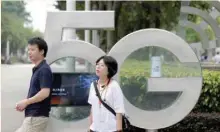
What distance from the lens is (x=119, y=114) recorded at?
13.4 ft

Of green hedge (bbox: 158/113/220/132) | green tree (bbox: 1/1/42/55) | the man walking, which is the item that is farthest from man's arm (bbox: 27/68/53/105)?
green tree (bbox: 1/1/42/55)

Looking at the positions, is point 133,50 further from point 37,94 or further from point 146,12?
point 146,12

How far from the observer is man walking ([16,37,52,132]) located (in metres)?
4.44

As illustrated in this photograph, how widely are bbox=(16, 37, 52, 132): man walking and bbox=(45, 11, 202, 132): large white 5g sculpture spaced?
1363 mm

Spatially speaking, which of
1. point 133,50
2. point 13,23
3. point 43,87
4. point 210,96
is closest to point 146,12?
point 210,96

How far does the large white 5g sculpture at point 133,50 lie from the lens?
6.02 m

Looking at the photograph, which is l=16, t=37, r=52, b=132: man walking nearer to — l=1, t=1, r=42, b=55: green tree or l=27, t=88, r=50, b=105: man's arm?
l=27, t=88, r=50, b=105: man's arm

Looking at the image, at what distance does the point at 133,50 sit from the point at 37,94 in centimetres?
208

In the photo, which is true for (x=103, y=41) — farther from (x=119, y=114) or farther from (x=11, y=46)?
(x=11, y=46)

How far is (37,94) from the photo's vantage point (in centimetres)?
442

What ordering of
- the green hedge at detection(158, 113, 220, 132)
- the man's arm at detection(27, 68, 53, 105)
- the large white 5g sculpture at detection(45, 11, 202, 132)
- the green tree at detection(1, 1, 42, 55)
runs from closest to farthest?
the man's arm at detection(27, 68, 53, 105)
the large white 5g sculpture at detection(45, 11, 202, 132)
the green hedge at detection(158, 113, 220, 132)
the green tree at detection(1, 1, 42, 55)

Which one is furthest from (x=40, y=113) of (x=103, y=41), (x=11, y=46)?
(x=11, y=46)

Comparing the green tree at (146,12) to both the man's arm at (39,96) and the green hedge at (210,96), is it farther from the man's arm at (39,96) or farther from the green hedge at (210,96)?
the man's arm at (39,96)

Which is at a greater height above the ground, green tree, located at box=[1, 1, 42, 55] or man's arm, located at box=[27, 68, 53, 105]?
green tree, located at box=[1, 1, 42, 55]
